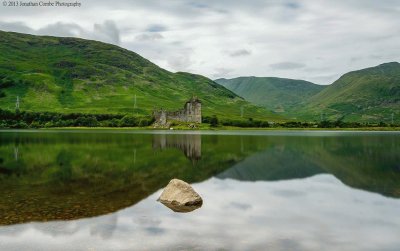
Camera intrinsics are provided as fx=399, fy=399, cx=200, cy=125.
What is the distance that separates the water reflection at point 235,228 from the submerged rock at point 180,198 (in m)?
0.75

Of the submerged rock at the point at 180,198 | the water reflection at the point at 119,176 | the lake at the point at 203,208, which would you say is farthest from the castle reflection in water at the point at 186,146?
the submerged rock at the point at 180,198

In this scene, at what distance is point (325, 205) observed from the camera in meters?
27.7

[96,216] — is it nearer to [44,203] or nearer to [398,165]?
[44,203]

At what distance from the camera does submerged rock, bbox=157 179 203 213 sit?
26.7 m

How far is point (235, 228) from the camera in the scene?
20.9 metres

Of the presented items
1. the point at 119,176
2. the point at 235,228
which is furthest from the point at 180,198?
the point at 119,176

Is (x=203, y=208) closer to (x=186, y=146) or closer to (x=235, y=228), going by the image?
(x=235, y=228)

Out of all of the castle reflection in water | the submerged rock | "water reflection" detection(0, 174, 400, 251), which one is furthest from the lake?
the castle reflection in water

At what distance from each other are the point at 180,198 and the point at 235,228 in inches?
282

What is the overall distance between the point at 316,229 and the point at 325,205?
7.25 meters

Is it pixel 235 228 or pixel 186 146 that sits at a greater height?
pixel 235 228

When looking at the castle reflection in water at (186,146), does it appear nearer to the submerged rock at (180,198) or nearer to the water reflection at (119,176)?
the water reflection at (119,176)

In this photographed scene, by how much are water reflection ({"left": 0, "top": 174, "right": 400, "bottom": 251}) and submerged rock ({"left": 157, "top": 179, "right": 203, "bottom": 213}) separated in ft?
2.45

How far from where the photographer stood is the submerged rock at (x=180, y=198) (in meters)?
26.7
